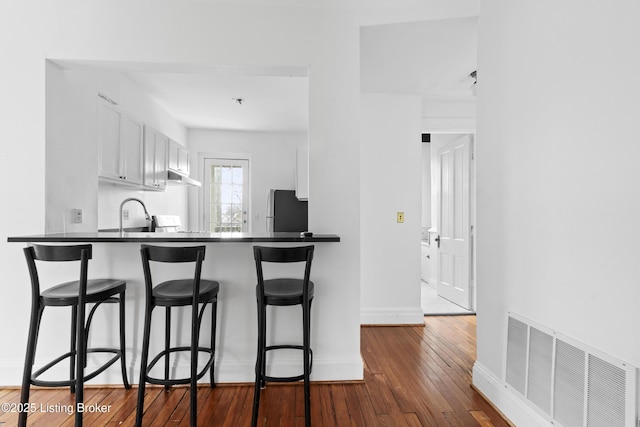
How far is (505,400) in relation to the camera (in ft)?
5.99

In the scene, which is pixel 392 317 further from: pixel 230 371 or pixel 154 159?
pixel 154 159

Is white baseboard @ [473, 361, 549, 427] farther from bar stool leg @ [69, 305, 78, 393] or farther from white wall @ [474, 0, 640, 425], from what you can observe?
bar stool leg @ [69, 305, 78, 393]

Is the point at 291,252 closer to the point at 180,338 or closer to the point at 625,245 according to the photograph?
the point at 180,338

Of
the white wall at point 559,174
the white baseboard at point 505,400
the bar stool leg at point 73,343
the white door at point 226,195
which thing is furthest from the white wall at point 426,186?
the bar stool leg at point 73,343

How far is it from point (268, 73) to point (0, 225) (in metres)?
2.14

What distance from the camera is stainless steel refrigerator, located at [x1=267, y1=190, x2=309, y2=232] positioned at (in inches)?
178

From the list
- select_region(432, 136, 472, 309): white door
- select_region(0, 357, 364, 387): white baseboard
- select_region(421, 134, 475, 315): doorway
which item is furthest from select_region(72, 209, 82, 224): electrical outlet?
select_region(432, 136, 472, 309): white door

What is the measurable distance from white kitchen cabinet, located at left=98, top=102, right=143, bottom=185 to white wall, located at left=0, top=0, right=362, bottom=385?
57 centimetres

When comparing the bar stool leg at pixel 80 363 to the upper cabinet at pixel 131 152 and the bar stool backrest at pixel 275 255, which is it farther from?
the upper cabinet at pixel 131 152

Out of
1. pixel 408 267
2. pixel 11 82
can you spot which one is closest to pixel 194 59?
pixel 11 82

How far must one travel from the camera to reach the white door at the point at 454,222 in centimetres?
395

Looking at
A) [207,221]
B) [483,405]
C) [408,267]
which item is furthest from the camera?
[207,221]

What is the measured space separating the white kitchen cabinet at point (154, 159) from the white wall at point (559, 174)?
3362mm

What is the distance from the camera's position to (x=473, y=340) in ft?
9.82
